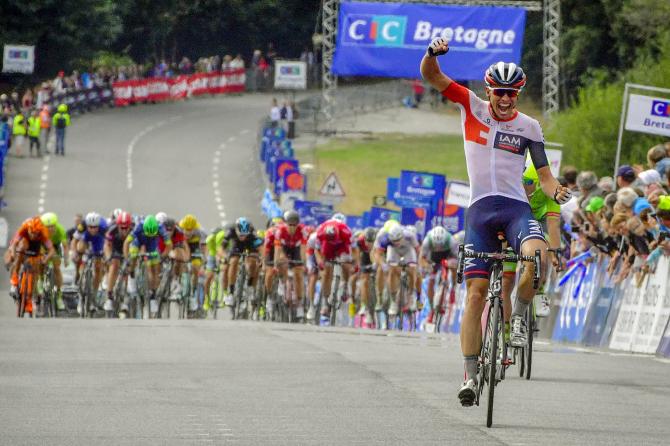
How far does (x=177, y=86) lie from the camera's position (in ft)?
261

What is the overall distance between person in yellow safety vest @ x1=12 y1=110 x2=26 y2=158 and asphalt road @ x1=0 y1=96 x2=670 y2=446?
35.6 m

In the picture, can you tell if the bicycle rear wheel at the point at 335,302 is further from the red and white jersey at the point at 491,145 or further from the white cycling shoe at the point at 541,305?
the red and white jersey at the point at 491,145

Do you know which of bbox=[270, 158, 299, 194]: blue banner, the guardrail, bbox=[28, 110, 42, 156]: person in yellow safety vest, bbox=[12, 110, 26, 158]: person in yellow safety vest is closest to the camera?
bbox=[270, 158, 299, 194]: blue banner

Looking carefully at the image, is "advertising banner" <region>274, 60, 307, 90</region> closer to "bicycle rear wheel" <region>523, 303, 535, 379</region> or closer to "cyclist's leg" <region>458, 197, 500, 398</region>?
"bicycle rear wheel" <region>523, 303, 535, 379</region>

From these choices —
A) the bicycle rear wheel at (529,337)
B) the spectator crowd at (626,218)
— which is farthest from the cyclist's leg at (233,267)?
the bicycle rear wheel at (529,337)

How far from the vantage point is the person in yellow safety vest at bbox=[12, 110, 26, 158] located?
5703 cm

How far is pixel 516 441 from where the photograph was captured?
988 cm

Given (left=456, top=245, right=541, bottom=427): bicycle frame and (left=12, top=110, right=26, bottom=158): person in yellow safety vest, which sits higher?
(left=12, top=110, right=26, bottom=158): person in yellow safety vest

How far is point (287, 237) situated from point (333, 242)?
68 cm

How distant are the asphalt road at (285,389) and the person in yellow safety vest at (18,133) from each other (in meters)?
35.6

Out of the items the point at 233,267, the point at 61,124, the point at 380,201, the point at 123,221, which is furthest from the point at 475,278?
the point at 61,124

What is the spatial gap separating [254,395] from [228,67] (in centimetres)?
7148

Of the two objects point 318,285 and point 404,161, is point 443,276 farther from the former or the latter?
point 404,161

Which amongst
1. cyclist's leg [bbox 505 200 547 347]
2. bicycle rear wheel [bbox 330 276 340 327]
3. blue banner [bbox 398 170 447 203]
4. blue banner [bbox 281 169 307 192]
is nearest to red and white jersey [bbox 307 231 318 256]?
bicycle rear wheel [bbox 330 276 340 327]
